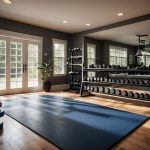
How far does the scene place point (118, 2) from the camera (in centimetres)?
397

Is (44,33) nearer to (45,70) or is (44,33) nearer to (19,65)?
(45,70)

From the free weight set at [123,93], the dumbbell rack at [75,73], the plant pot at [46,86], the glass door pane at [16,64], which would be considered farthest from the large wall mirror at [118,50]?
the glass door pane at [16,64]

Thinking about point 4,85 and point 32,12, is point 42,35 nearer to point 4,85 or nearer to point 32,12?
point 32,12

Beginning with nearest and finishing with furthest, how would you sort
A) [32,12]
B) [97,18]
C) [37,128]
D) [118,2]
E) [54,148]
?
[54,148], [37,128], [118,2], [32,12], [97,18]

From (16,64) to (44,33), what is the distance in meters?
1.75

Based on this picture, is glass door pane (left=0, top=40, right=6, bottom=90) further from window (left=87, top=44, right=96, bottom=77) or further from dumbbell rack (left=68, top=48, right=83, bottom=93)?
window (left=87, top=44, right=96, bottom=77)

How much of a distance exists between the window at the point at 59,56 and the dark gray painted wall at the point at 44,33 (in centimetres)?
22

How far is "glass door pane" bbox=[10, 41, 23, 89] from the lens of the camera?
5711 millimetres

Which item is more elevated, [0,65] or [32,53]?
[32,53]

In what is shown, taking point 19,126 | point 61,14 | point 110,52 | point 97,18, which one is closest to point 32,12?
point 61,14

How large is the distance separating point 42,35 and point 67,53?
1520 millimetres

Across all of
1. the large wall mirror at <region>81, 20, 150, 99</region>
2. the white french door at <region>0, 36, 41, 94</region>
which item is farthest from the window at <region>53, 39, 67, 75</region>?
the large wall mirror at <region>81, 20, 150, 99</region>

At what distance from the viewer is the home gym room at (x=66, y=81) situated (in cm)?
227

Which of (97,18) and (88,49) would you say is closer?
(97,18)
